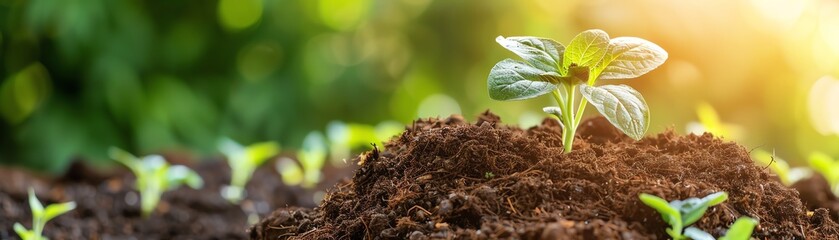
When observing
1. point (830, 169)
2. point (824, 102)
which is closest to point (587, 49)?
point (830, 169)

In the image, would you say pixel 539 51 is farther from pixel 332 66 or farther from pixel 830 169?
pixel 332 66

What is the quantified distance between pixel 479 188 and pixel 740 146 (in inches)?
19.3

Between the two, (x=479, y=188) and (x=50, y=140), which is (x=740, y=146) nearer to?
(x=479, y=188)

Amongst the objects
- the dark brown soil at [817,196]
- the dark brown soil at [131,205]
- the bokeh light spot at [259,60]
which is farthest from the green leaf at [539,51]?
the bokeh light spot at [259,60]

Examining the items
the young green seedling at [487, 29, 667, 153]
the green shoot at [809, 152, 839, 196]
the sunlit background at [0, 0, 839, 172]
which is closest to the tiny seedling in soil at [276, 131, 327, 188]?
the sunlit background at [0, 0, 839, 172]

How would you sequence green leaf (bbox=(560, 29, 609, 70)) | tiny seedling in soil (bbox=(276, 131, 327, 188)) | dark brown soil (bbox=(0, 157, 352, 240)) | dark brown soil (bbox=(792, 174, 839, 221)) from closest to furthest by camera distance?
green leaf (bbox=(560, 29, 609, 70)), dark brown soil (bbox=(792, 174, 839, 221)), dark brown soil (bbox=(0, 157, 352, 240)), tiny seedling in soil (bbox=(276, 131, 327, 188))

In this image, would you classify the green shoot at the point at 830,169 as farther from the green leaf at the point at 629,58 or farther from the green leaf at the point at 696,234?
the green leaf at the point at 696,234

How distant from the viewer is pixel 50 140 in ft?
15.5

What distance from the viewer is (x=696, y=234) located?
1.05m

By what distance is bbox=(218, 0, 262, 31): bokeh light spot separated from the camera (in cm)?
495

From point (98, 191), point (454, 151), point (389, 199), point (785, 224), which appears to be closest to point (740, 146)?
point (785, 224)

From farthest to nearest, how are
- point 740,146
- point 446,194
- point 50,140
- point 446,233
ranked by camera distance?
point 50,140, point 740,146, point 446,194, point 446,233

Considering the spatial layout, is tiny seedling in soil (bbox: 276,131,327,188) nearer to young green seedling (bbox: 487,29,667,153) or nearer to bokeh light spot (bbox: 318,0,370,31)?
young green seedling (bbox: 487,29,667,153)

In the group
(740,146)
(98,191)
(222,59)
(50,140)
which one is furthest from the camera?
(222,59)
